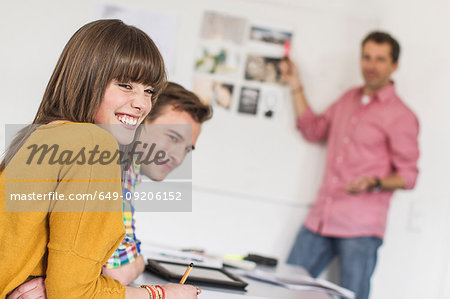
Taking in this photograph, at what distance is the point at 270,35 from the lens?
9.45ft

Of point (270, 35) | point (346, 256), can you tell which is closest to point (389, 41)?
point (270, 35)

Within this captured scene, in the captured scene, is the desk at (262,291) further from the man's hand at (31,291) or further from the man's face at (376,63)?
the man's face at (376,63)

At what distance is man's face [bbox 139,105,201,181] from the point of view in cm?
148

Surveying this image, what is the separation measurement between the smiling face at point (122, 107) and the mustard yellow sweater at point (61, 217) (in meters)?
0.12

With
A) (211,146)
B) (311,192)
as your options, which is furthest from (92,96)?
(311,192)

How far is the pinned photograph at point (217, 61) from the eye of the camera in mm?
2848

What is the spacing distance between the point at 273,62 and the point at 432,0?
2.78 feet

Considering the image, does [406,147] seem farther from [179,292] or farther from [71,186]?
[71,186]

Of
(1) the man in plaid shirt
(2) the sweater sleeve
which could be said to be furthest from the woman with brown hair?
(1) the man in plaid shirt

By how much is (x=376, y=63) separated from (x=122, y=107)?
1848mm

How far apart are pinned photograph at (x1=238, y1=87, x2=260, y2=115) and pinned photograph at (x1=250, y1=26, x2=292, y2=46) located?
0.27 metres

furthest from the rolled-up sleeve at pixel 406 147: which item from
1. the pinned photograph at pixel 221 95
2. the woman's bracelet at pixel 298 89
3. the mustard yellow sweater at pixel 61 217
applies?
the mustard yellow sweater at pixel 61 217

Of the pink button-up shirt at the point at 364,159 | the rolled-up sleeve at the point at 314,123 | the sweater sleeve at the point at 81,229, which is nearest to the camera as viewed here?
the sweater sleeve at the point at 81,229

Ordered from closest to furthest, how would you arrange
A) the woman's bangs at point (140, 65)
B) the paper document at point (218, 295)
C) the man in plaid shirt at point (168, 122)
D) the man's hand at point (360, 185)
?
the woman's bangs at point (140, 65) < the paper document at point (218, 295) < the man in plaid shirt at point (168, 122) < the man's hand at point (360, 185)
